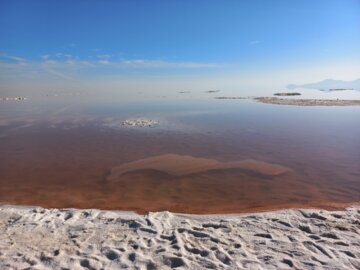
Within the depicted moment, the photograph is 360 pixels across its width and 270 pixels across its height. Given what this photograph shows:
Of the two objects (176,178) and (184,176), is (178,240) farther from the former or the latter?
(184,176)

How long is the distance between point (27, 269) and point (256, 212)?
5.31m

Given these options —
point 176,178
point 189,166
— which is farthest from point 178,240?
point 189,166

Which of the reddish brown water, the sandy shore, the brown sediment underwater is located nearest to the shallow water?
the reddish brown water

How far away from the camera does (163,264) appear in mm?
5645

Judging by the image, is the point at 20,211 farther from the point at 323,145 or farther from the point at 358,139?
the point at 358,139

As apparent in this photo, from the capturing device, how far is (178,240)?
6379 millimetres

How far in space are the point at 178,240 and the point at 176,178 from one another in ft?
15.8

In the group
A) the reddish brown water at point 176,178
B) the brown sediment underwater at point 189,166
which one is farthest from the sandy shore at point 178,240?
the brown sediment underwater at point 189,166

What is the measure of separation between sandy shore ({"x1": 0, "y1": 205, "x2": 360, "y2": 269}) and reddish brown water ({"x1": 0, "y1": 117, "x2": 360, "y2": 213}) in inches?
46.8

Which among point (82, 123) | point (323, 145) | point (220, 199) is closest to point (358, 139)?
point (323, 145)

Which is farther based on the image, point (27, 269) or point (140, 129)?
point (140, 129)

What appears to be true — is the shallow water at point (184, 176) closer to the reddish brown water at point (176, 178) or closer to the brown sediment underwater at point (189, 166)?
the reddish brown water at point (176, 178)

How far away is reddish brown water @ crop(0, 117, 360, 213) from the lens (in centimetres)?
913

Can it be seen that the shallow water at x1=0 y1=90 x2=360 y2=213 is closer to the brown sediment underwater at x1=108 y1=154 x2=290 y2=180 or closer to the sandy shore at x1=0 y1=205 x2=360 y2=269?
the brown sediment underwater at x1=108 y1=154 x2=290 y2=180
